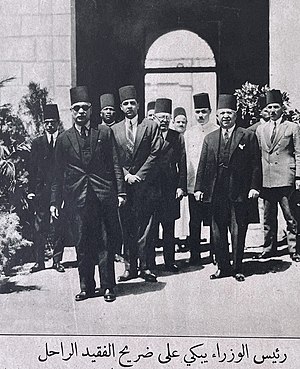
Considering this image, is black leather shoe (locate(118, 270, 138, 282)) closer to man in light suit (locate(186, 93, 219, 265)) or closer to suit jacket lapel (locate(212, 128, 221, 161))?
man in light suit (locate(186, 93, 219, 265))

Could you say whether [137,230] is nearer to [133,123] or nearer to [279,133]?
[133,123]

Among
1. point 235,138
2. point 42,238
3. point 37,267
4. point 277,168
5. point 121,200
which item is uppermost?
point 235,138

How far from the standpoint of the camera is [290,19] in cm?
221

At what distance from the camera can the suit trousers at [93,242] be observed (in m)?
2.23

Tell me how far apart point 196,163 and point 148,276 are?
426 mm

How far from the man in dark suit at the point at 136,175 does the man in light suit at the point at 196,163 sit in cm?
12

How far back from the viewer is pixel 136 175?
2232 mm

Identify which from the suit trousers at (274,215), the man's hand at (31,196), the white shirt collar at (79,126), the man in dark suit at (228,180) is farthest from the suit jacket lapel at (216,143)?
the man's hand at (31,196)

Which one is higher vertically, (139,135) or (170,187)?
(139,135)

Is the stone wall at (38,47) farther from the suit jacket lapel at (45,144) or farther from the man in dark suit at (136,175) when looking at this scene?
the man in dark suit at (136,175)

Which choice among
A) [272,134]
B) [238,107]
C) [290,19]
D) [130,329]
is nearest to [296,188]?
[272,134]

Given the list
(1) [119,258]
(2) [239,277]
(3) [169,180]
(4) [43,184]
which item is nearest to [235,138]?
(3) [169,180]

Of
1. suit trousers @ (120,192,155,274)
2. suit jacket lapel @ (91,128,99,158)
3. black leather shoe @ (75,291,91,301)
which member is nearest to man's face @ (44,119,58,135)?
suit jacket lapel @ (91,128,99,158)

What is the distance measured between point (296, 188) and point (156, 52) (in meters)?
0.68
